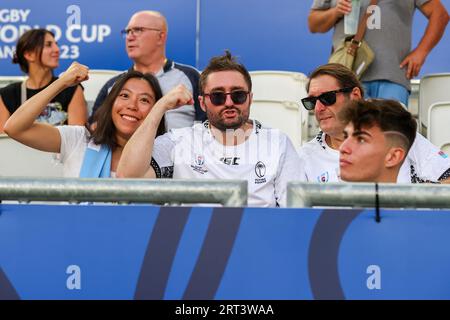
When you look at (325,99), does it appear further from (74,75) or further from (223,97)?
(74,75)

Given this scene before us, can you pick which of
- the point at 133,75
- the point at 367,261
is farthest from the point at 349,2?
the point at 367,261

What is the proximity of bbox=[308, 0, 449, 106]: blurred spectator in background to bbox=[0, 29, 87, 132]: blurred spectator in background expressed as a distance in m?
1.59

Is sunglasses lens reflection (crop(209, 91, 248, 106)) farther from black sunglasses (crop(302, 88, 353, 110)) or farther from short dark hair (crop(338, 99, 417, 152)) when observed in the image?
short dark hair (crop(338, 99, 417, 152))

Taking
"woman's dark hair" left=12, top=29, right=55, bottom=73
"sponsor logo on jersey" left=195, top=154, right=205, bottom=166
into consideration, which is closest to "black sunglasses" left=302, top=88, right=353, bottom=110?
"sponsor logo on jersey" left=195, top=154, right=205, bottom=166

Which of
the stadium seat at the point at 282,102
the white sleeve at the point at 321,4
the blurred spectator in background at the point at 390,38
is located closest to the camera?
the stadium seat at the point at 282,102

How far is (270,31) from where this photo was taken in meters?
6.93

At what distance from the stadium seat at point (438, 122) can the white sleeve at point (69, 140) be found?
7.27 feet

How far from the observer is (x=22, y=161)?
5.26m

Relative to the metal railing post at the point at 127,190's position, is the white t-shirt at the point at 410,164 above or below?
above

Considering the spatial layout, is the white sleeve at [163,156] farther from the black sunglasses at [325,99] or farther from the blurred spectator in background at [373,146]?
the blurred spectator in background at [373,146]

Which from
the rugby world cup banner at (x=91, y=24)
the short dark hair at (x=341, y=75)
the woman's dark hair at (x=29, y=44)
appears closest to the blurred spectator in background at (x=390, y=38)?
the rugby world cup banner at (x=91, y=24)

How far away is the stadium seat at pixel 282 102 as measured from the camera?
19.5 ft

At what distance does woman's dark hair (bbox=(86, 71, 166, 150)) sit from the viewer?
4.54m

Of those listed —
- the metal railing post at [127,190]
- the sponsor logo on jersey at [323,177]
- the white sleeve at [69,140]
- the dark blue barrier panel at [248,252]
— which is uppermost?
the white sleeve at [69,140]
